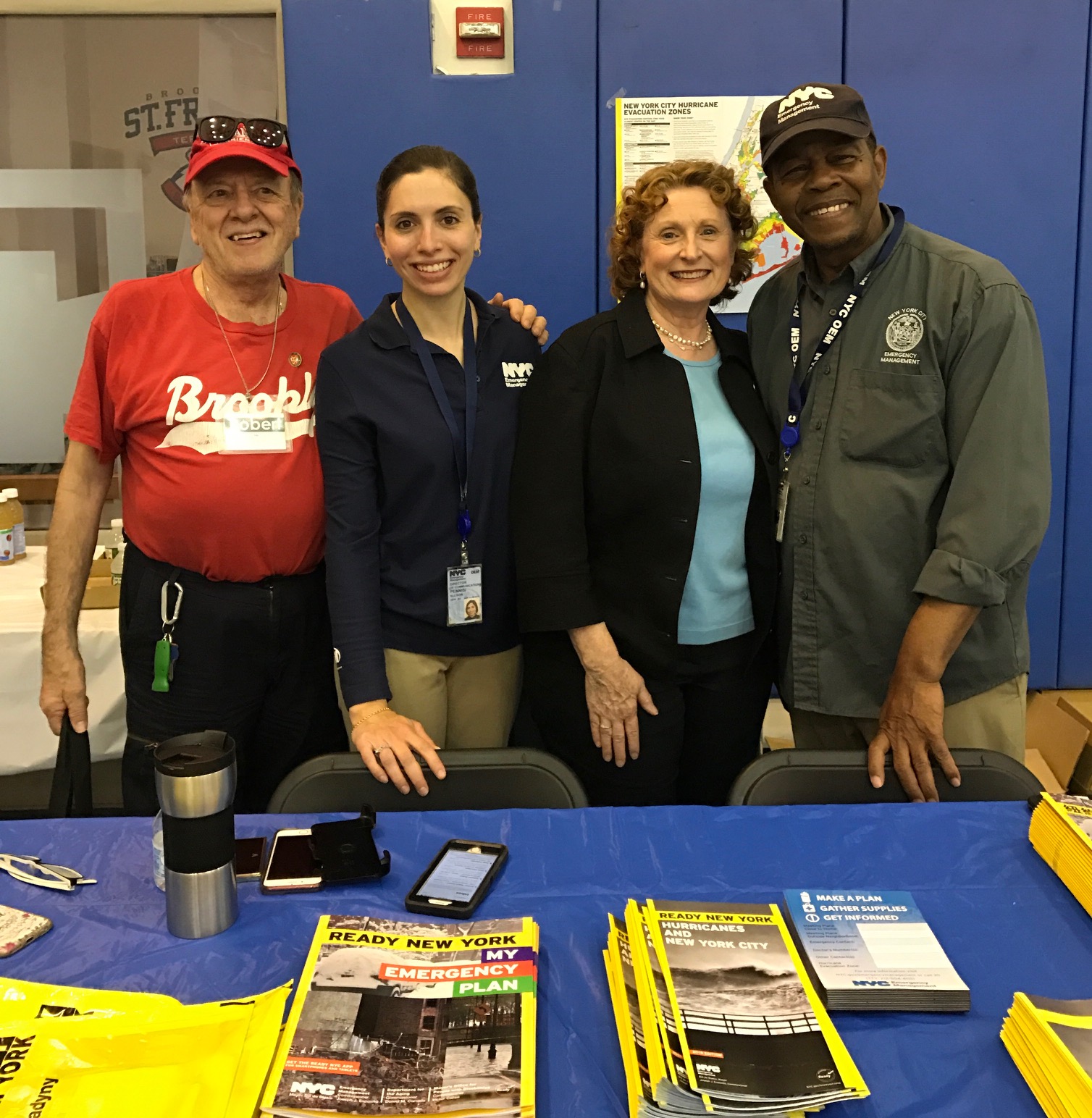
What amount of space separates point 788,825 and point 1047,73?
2.57m

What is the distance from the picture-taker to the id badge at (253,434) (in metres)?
1.76

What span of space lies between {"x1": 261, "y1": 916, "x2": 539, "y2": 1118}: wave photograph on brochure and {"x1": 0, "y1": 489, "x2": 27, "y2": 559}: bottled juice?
2.34 m

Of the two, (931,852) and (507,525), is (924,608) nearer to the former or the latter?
(931,852)

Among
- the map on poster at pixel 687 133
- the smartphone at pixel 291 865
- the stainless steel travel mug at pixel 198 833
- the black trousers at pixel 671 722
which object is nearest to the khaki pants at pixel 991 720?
the black trousers at pixel 671 722

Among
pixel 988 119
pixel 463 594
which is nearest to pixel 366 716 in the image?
pixel 463 594

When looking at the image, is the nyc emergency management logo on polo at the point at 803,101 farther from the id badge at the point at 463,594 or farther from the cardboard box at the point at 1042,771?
the cardboard box at the point at 1042,771

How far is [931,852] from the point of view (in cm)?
128

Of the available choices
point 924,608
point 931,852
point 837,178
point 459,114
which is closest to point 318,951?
point 931,852

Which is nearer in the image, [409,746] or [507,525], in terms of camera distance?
[409,746]

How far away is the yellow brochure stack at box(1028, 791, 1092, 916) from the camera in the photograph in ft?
3.81

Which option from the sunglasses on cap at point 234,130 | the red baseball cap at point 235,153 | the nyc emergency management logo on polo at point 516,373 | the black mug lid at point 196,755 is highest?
the sunglasses on cap at point 234,130

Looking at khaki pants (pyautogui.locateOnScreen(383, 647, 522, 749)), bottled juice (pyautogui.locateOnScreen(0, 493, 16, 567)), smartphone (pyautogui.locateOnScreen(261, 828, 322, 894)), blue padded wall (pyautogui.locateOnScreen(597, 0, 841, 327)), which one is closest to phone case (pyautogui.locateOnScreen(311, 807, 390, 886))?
smartphone (pyautogui.locateOnScreen(261, 828, 322, 894))

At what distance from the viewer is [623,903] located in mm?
1169

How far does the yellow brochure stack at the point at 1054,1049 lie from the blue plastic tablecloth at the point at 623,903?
19 mm
